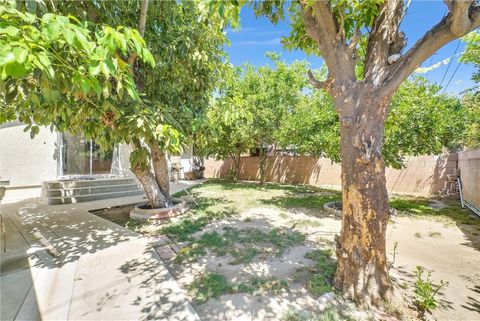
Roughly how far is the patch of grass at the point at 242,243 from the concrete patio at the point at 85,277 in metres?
0.73

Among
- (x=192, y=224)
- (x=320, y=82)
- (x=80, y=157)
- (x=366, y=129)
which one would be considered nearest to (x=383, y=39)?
(x=320, y=82)

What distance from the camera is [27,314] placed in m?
2.14

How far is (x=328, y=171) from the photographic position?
1202 cm

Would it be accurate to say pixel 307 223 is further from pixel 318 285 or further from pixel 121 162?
pixel 121 162

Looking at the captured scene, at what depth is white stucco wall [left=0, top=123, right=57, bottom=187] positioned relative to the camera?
25.4ft

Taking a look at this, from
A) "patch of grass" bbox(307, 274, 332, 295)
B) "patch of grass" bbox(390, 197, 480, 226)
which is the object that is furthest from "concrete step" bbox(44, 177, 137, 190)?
"patch of grass" bbox(390, 197, 480, 226)

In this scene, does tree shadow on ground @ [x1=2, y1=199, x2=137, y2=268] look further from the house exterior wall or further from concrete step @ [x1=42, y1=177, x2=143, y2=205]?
the house exterior wall

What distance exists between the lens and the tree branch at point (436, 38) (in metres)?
1.72

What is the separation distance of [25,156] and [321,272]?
10086 millimetres

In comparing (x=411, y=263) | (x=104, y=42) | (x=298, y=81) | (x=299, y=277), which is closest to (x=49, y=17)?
(x=104, y=42)

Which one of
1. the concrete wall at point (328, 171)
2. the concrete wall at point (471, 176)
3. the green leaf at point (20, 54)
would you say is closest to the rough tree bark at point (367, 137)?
the green leaf at point (20, 54)

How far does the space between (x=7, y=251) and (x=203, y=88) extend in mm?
4570

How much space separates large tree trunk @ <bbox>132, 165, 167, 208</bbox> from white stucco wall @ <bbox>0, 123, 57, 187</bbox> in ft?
16.4

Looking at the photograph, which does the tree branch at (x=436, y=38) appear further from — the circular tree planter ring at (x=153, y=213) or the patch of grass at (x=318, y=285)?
the circular tree planter ring at (x=153, y=213)
